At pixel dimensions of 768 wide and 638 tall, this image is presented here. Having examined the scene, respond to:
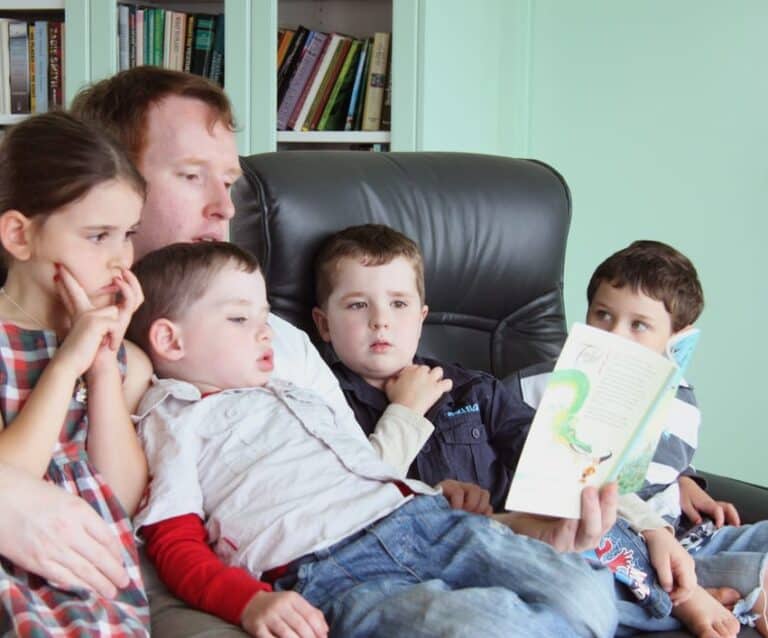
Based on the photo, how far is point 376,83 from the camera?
3.35 metres

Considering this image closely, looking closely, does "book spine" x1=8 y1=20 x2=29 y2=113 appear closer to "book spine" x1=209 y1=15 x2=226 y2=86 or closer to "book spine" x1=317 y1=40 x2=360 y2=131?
"book spine" x1=209 y1=15 x2=226 y2=86

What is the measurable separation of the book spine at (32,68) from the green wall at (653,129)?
1.21m

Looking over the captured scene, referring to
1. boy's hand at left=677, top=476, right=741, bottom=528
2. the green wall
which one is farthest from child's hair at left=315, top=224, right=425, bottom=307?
the green wall

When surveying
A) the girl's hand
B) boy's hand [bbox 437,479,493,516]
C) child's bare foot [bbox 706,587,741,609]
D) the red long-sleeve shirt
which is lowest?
child's bare foot [bbox 706,587,741,609]

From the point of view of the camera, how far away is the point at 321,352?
2033 millimetres

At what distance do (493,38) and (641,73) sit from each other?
0.50 metres

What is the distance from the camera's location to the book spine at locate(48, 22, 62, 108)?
337 cm

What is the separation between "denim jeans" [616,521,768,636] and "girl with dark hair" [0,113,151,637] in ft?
2.28

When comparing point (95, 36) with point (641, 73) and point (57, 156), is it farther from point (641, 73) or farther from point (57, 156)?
point (57, 156)

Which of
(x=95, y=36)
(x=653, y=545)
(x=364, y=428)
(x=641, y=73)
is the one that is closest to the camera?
(x=653, y=545)

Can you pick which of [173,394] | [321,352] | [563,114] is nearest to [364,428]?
[321,352]

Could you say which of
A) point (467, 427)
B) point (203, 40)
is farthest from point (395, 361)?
point (203, 40)

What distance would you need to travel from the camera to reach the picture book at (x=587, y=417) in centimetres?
136

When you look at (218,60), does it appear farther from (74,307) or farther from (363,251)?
(74,307)
